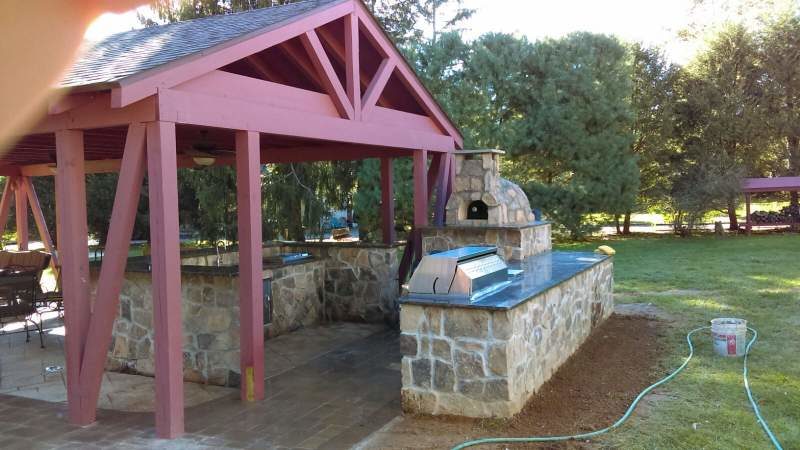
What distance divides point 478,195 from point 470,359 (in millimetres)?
3942

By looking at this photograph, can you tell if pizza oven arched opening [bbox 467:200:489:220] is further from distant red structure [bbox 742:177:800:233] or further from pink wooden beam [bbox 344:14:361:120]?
distant red structure [bbox 742:177:800:233]

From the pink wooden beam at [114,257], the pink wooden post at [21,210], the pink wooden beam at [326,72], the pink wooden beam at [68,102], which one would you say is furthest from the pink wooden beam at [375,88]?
the pink wooden post at [21,210]

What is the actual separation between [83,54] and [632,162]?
16581mm

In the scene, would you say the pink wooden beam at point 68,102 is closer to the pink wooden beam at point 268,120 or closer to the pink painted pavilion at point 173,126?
the pink painted pavilion at point 173,126

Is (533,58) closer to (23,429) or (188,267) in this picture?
(188,267)

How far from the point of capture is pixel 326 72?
609 centimetres

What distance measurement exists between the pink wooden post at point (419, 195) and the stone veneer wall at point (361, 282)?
1.93 ft

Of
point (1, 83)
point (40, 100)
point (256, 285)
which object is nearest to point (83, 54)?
point (1, 83)

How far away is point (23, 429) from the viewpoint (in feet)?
15.5

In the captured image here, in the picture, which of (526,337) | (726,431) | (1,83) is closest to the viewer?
(726,431)

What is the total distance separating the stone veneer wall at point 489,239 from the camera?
7.94 metres

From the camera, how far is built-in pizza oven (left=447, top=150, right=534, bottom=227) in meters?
8.27

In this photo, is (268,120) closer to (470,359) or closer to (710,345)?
(470,359)

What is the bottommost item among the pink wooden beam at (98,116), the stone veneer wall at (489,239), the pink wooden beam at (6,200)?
the stone veneer wall at (489,239)
